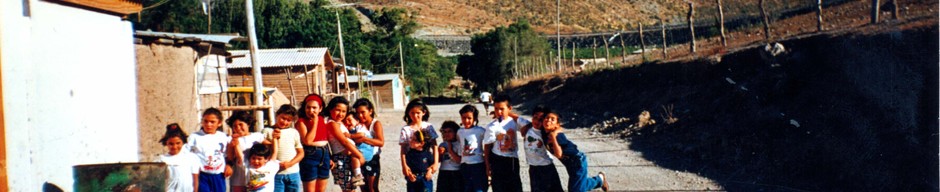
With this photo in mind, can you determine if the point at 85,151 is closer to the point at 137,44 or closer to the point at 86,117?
the point at 86,117

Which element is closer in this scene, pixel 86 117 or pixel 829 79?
pixel 86 117

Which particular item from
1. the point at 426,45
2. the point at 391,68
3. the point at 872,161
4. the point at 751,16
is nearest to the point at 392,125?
the point at 751,16

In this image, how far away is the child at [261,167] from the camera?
6.64 meters

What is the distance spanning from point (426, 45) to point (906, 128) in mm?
55188

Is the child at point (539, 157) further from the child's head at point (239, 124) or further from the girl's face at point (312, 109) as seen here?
the child's head at point (239, 124)

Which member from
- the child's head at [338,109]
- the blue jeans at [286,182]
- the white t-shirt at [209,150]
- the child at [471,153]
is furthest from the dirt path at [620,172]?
the white t-shirt at [209,150]

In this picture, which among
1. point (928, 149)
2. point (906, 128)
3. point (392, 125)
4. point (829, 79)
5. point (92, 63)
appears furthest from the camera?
point (392, 125)

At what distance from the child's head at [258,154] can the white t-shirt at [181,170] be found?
427 mm

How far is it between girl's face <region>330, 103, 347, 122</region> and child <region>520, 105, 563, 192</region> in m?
1.56

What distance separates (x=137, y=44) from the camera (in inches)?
429

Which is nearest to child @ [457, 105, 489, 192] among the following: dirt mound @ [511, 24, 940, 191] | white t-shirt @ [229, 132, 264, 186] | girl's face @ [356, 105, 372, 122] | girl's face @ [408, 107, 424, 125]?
girl's face @ [408, 107, 424, 125]

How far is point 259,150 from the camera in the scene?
662 cm

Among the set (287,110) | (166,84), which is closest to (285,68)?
(166,84)

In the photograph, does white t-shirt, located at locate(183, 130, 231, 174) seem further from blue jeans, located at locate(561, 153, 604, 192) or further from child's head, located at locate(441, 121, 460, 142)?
blue jeans, located at locate(561, 153, 604, 192)
